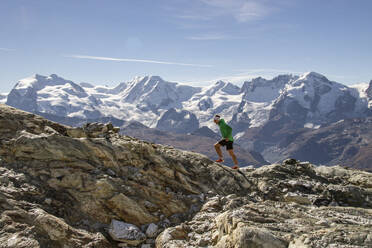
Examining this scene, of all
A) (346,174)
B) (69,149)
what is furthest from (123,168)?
(346,174)

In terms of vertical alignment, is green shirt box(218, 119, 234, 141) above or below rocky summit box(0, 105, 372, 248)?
above

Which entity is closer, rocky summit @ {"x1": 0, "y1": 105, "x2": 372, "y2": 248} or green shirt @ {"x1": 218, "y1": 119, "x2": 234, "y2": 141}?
rocky summit @ {"x1": 0, "y1": 105, "x2": 372, "y2": 248}

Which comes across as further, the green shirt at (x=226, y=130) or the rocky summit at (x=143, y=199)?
the green shirt at (x=226, y=130)

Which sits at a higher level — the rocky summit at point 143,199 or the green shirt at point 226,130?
the green shirt at point 226,130

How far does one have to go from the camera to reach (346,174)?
2702cm

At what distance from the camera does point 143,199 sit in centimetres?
1659

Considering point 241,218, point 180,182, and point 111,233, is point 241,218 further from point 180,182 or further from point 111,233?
point 180,182

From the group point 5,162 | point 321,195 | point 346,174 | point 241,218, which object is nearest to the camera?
point 241,218

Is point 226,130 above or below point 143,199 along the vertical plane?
above

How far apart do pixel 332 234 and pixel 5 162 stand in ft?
49.7

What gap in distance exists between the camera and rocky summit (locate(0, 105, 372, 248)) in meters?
12.1

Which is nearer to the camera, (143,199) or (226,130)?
(143,199)

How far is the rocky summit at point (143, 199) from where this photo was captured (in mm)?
12109

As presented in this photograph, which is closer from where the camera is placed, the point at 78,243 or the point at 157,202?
the point at 78,243
